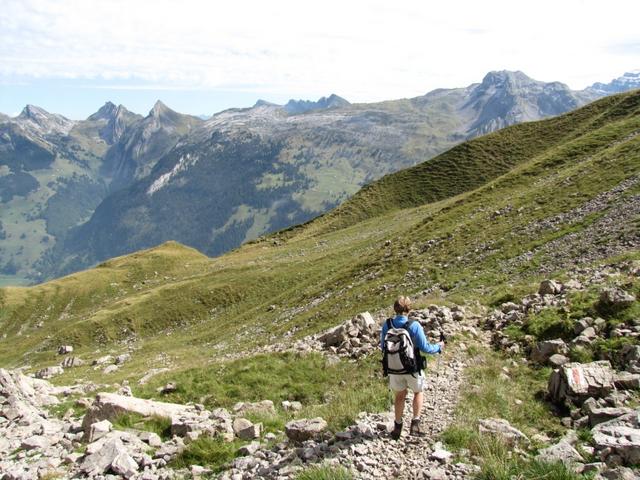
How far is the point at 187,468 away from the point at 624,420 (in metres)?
10.7

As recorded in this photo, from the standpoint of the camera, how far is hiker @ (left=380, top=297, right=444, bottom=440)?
1132cm

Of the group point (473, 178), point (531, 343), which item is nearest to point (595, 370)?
point (531, 343)

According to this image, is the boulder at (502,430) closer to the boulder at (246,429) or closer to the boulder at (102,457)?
the boulder at (246,429)

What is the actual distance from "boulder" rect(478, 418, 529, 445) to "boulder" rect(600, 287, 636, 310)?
323 inches

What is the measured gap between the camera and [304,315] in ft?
128

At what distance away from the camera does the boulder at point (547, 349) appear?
15.2 m

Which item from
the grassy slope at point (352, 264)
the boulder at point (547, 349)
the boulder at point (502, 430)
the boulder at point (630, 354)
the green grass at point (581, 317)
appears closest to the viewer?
the boulder at point (502, 430)

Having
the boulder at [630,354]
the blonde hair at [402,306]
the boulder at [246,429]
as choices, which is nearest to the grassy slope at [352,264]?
the boulder at [630,354]

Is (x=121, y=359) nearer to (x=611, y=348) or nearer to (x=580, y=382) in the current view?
(x=580, y=382)

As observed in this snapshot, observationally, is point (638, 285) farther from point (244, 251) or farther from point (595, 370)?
point (244, 251)

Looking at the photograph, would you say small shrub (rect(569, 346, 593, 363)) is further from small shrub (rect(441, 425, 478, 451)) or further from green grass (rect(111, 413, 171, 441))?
green grass (rect(111, 413, 171, 441))

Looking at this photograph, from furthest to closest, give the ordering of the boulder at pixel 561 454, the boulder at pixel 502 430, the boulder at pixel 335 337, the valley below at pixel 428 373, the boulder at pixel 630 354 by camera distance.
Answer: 1. the boulder at pixel 335 337
2. the boulder at pixel 630 354
3. the valley below at pixel 428 373
4. the boulder at pixel 502 430
5. the boulder at pixel 561 454

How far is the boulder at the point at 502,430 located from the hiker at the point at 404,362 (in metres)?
1.62

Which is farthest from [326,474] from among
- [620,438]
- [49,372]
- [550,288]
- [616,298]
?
[49,372]
